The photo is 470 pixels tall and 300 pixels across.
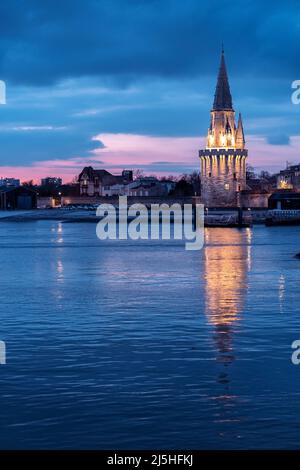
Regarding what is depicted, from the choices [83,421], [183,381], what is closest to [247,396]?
[183,381]

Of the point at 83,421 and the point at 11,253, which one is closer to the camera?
the point at 83,421

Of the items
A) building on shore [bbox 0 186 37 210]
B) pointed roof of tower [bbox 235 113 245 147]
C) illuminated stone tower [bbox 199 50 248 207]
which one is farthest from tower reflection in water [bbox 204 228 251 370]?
building on shore [bbox 0 186 37 210]

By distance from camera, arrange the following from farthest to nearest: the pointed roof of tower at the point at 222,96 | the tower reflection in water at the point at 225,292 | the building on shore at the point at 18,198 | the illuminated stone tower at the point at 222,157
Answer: the building on shore at the point at 18,198, the pointed roof of tower at the point at 222,96, the illuminated stone tower at the point at 222,157, the tower reflection in water at the point at 225,292

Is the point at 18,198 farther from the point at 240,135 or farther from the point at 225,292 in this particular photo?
the point at 225,292

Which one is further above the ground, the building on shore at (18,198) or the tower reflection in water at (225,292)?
the building on shore at (18,198)

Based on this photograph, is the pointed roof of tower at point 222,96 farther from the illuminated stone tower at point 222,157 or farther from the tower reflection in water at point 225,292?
the tower reflection in water at point 225,292

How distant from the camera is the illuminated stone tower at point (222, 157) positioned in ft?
523

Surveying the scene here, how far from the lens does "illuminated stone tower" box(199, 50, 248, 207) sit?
159500 millimetres

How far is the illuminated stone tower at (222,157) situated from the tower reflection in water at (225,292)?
10262 centimetres

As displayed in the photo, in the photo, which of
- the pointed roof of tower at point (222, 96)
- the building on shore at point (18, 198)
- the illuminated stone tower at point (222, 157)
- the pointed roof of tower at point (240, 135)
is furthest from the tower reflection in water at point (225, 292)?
the building on shore at point (18, 198)
